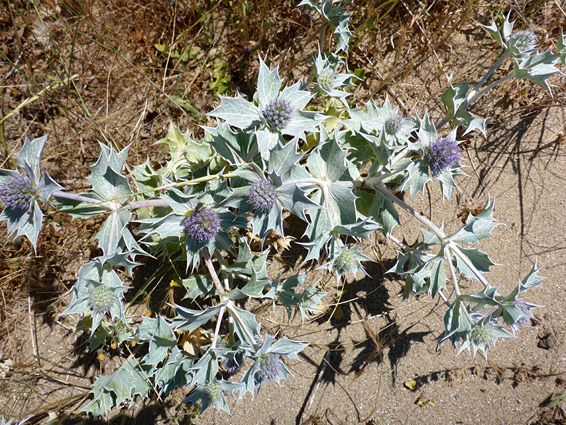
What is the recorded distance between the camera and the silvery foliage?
1982 mm

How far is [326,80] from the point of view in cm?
236

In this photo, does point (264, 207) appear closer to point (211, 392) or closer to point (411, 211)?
point (411, 211)

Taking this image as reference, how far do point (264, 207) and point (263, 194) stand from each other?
7cm

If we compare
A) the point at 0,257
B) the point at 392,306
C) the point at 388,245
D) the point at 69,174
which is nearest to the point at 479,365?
the point at 392,306

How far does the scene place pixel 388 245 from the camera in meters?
3.00

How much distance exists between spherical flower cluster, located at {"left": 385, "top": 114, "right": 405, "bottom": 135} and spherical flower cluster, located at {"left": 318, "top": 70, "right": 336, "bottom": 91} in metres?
0.44

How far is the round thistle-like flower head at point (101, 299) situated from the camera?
6.95 ft

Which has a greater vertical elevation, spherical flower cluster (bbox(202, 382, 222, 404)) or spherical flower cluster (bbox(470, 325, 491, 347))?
spherical flower cluster (bbox(470, 325, 491, 347))

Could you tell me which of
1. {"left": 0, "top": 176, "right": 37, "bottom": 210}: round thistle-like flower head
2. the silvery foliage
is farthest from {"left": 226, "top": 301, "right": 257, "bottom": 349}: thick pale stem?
{"left": 0, "top": 176, "right": 37, "bottom": 210}: round thistle-like flower head

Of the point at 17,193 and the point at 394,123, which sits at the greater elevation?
the point at 394,123

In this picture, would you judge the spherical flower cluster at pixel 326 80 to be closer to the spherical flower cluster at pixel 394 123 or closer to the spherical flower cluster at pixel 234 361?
the spherical flower cluster at pixel 394 123

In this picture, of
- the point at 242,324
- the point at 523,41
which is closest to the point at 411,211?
the point at 523,41

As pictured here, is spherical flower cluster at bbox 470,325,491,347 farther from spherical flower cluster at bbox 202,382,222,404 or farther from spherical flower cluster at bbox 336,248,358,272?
spherical flower cluster at bbox 202,382,222,404

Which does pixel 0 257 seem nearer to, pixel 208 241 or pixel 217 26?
pixel 208 241
